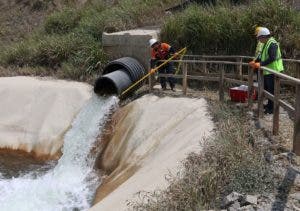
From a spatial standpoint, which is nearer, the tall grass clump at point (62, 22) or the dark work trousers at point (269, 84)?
the dark work trousers at point (269, 84)

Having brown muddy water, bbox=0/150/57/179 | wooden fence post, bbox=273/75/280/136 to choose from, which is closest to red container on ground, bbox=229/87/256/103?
wooden fence post, bbox=273/75/280/136

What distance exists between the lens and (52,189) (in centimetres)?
1148

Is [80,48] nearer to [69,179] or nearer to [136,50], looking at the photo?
[136,50]

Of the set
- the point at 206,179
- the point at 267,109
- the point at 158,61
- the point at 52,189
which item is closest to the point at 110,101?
the point at 158,61

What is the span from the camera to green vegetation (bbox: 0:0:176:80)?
17.1m

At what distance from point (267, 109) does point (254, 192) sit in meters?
4.21

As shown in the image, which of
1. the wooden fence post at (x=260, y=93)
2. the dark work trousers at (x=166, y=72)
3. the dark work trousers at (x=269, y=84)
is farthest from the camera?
the dark work trousers at (x=166, y=72)

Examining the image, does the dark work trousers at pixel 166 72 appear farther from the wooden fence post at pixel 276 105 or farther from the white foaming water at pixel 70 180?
the wooden fence post at pixel 276 105

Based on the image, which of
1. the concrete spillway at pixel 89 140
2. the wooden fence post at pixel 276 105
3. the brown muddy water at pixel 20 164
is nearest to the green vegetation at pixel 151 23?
the concrete spillway at pixel 89 140

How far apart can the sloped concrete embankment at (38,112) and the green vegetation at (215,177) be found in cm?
716

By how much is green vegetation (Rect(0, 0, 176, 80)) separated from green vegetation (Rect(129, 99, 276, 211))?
31.6ft

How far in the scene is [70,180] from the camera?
12078 mm

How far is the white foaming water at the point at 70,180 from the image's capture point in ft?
35.3

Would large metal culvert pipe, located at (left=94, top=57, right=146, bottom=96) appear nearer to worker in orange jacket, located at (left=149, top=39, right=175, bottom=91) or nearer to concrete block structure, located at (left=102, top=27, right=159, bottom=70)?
concrete block structure, located at (left=102, top=27, right=159, bottom=70)
